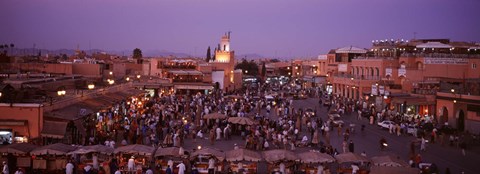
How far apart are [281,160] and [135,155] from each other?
456cm

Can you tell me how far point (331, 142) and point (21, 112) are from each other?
1363cm

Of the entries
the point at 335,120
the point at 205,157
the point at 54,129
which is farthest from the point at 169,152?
the point at 335,120

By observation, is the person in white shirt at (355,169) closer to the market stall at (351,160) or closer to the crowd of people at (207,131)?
the market stall at (351,160)

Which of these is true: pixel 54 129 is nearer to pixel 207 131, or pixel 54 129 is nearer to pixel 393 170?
pixel 207 131

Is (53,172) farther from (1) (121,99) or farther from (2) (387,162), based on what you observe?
(1) (121,99)

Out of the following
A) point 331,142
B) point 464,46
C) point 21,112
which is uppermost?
point 464,46

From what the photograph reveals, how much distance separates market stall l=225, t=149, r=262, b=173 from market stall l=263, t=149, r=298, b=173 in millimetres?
345

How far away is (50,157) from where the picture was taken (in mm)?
15609

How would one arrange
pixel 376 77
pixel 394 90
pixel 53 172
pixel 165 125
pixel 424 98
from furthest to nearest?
pixel 376 77
pixel 394 90
pixel 424 98
pixel 165 125
pixel 53 172

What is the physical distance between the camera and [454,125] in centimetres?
3052

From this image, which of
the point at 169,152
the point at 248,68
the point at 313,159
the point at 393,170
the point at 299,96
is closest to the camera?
the point at 393,170

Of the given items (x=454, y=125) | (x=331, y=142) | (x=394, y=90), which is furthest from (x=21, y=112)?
(x=394, y=90)

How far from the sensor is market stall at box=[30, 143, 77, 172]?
15133 mm

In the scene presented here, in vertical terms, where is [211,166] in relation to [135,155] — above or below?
below
